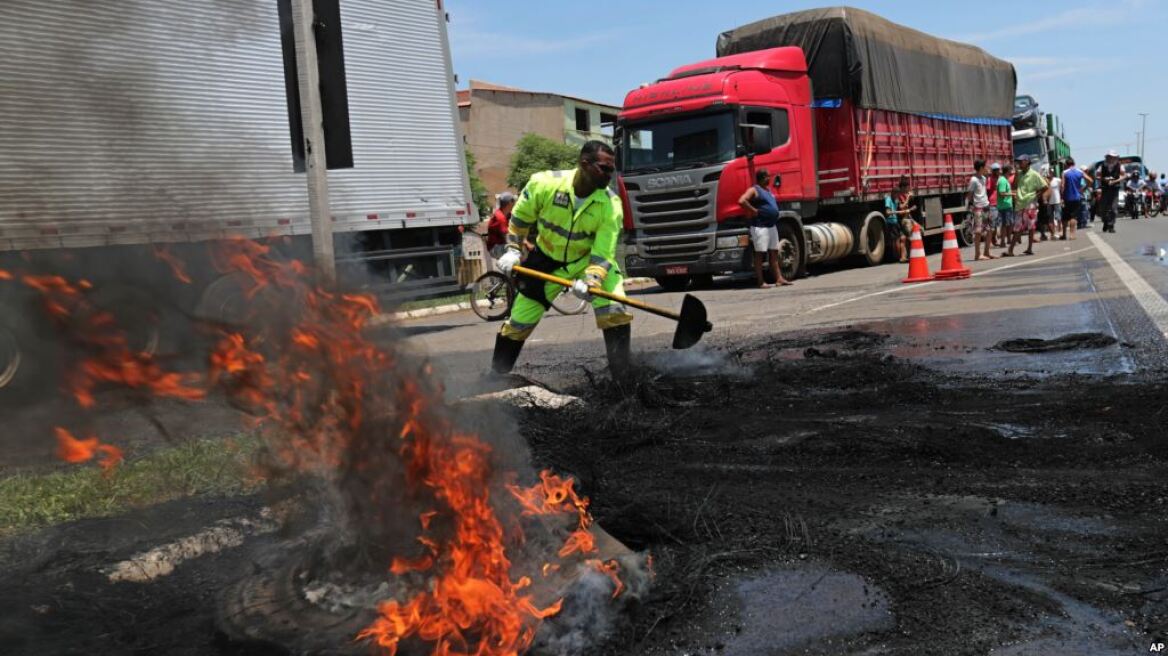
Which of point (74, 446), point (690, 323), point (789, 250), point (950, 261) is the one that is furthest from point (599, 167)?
point (789, 250)

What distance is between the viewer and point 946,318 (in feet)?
32.6

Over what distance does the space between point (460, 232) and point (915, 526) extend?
1136cm

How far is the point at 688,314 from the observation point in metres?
6.98

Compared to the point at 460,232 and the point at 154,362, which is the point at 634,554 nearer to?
the point at 154,362

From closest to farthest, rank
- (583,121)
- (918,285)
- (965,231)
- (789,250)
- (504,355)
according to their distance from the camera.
→ 1. (504,355)
2. (918,285)
3. (789,250)
4. (965,231)
5. (583,121)

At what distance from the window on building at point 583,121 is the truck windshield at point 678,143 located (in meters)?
43.0

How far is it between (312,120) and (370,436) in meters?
7.11

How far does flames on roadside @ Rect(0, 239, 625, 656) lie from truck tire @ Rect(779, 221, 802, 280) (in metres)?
14.7

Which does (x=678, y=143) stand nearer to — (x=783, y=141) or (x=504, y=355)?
(x=783, y=141)

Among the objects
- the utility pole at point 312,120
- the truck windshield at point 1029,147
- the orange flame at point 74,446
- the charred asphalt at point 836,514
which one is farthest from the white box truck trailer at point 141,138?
the truck windshield at point 1029,147

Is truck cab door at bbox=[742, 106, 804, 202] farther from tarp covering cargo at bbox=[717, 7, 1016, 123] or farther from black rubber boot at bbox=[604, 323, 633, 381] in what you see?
black rubber boot at bbox=[604, 323, 633, 381]

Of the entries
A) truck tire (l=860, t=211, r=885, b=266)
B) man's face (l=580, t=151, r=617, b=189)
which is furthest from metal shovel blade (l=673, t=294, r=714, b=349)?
truck tire (l=860, t=211, r=885, b=266)

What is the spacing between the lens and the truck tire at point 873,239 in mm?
20094

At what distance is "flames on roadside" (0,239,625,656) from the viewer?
2918 mm
